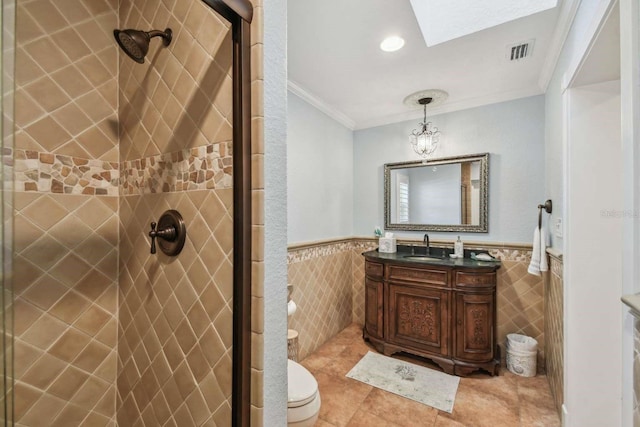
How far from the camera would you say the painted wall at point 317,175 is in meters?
2.40

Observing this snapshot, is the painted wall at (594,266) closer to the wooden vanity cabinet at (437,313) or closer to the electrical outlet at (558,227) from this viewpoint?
the electrical outlet at (558,227)

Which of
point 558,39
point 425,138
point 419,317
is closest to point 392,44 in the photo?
point 558,39

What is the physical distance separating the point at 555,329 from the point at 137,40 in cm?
276

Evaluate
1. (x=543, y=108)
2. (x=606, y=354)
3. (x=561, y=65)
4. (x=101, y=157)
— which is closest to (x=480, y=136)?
(x=543, y=108)

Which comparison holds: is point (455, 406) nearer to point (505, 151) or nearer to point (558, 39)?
point (505, 151)

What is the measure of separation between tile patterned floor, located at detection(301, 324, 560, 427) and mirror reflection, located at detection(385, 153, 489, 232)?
50.7 inches

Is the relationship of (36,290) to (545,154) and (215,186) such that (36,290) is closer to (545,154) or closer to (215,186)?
(215,186)

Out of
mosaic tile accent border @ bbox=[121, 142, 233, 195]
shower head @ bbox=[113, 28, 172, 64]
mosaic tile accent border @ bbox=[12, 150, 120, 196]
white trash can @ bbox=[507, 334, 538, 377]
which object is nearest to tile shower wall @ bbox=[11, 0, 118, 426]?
mosaic tile accent border @ bbox=[12, 150, 120, 196]

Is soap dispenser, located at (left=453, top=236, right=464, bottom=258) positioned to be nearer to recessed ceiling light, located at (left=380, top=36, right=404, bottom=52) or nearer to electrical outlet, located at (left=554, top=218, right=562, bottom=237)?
electrical outlet, located at (left=554, top=218, right=562, bottom=237)

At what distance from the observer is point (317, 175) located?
269 cm

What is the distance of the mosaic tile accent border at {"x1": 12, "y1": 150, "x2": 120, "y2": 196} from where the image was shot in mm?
965

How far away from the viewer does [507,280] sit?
2.50 m

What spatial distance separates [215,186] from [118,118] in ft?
2.41

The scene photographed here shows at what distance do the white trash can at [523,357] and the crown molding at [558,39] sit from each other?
6.89 ft
